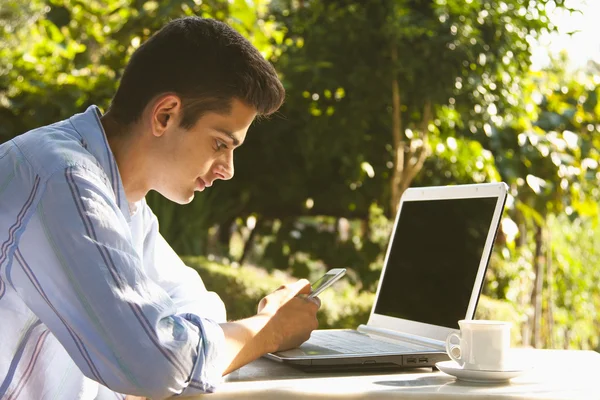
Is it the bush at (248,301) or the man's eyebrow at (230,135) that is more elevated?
the man's eyebrow at (230,135)

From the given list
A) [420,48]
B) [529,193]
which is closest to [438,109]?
[420,48]

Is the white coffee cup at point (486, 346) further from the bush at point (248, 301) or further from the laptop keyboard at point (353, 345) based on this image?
the bush at point (248, 301)

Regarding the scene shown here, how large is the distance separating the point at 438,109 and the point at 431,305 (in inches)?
103

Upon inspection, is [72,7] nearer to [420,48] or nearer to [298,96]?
[298,96]

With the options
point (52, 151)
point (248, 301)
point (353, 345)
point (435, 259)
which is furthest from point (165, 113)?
point (248, 301)

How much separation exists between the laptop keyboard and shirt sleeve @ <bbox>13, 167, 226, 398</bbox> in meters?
0.42

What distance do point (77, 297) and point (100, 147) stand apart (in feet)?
1.16

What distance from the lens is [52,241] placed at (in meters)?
1.15

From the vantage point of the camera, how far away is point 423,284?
176 cm

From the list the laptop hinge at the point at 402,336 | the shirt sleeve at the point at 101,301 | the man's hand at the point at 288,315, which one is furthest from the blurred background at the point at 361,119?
the shirt sleeve at the point at 101,301

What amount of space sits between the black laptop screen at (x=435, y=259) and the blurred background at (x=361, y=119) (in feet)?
6.53

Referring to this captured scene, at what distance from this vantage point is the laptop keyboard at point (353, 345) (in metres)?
1.52

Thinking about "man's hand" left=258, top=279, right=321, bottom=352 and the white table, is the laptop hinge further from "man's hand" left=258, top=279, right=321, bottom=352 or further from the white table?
"man's hand" left=258, top=279, right=321, bottom=352

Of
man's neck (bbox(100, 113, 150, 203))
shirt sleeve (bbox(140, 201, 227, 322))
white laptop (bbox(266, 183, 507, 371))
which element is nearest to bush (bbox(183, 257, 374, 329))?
white laptop (bbox(266, 183, 507, 371))
